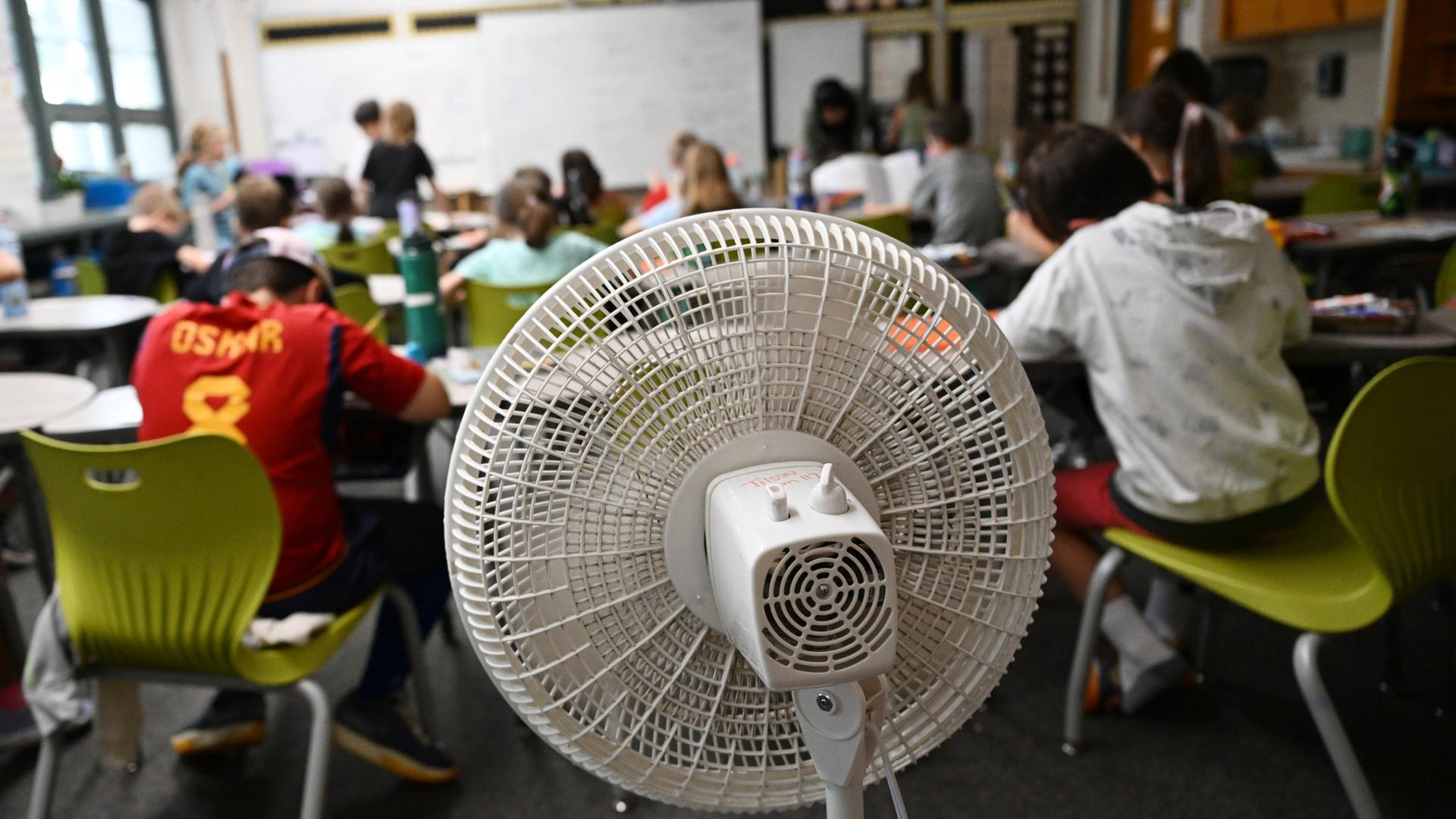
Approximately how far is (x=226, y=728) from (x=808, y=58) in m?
6.74

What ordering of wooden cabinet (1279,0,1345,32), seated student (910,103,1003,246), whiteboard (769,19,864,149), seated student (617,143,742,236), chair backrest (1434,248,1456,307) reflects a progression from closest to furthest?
chair backrest (1434,248,1456,307)
seated student (617,143,742,236)
seated student (910,103,1003,246)
wooden cabinet (1279,0,1345,32)
whiteboard (769,19,864,149)

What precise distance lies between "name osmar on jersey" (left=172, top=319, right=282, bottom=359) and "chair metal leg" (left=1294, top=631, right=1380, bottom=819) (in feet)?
5.12

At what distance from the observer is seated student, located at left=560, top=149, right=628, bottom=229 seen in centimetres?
474

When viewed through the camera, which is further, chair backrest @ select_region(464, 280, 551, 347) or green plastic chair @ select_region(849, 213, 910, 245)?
green plastic chair @ select_region(849, 213, 910, 245)

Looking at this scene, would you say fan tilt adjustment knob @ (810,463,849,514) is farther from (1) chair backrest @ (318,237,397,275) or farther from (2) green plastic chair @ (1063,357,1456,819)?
(1) chair backrest @ (318,237,397,275)

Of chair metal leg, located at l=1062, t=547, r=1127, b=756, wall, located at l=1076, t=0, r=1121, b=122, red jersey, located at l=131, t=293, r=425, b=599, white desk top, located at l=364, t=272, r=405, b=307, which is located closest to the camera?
red jersey, located at l=131, t=293, r=425, b=599

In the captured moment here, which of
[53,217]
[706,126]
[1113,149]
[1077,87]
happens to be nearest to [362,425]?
[1113,149]

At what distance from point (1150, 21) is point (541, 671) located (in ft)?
25.2

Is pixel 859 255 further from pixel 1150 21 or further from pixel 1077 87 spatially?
pixel 1077 87

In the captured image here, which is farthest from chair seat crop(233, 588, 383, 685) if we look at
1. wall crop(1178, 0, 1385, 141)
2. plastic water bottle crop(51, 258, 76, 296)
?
wall crop(1178, 0, 1385, 141)

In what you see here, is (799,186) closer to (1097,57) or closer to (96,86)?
(1097,57)

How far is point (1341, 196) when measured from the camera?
3.82 m

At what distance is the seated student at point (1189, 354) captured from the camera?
159cm

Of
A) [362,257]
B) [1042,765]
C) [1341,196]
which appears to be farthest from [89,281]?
[1341,196]
